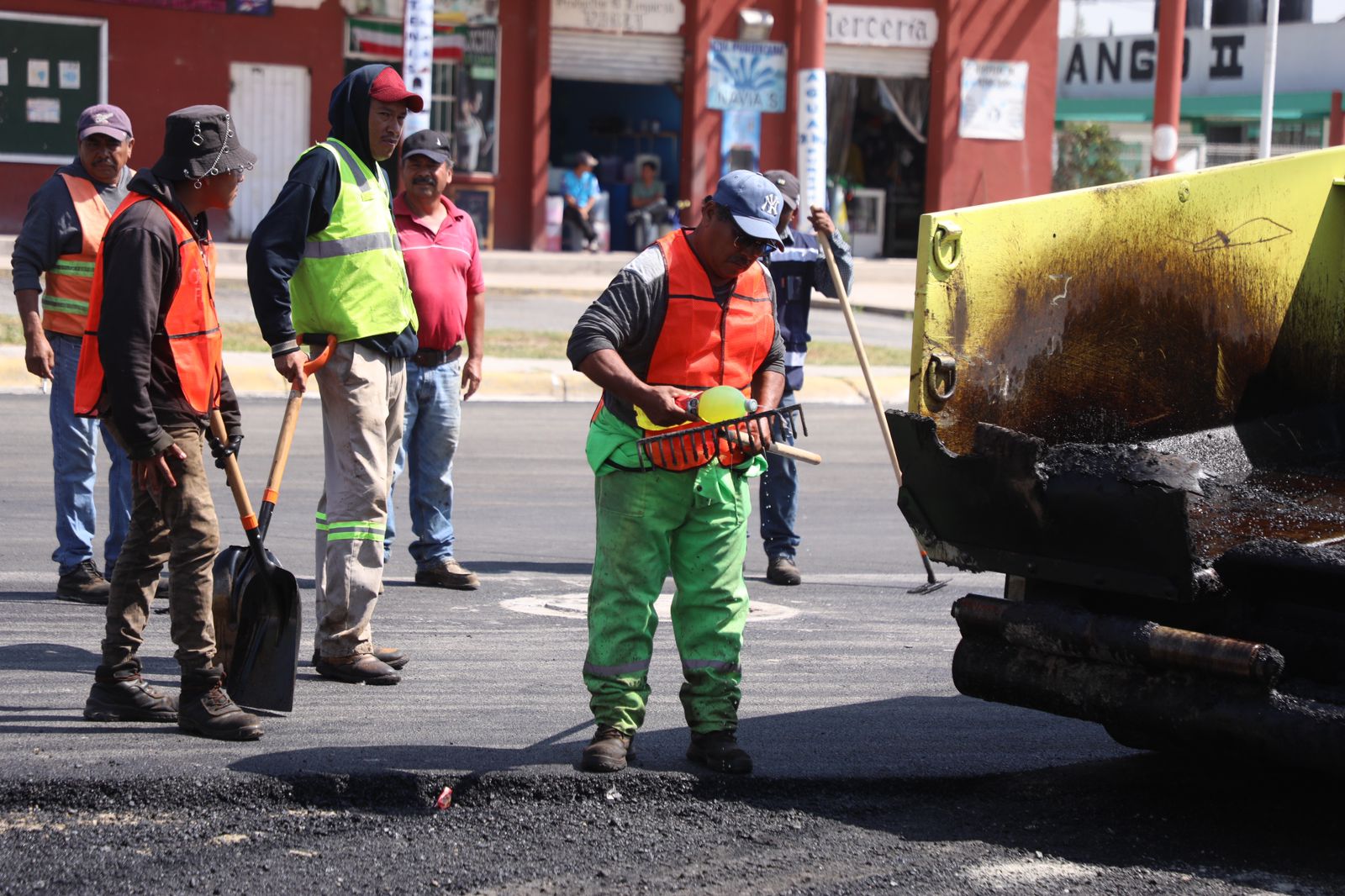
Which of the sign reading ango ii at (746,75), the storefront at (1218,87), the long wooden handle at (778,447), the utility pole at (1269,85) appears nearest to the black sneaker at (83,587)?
the long wooden handle at (778,447)

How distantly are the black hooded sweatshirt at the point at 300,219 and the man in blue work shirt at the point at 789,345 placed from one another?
104 inches

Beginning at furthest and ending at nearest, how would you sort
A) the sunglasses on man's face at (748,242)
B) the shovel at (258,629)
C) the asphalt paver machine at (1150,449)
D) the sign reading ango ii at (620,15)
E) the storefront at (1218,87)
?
the storefront at (1218,87), the sign reading ango ii at (620,15), the shovel at (258,629), the sunglasses on man's face at (748,242), the asphalt paver machine at (1150,449)

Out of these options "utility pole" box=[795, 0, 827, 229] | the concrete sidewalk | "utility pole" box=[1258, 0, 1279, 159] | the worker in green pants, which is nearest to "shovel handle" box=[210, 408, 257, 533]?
the worker in green pants

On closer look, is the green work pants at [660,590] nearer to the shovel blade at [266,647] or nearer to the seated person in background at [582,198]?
the shovel blade at [266,647]

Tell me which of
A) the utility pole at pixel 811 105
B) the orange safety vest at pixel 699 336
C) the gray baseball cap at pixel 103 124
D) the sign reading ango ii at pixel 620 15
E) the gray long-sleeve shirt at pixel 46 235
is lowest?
the orange safety vest at pixel 699 336

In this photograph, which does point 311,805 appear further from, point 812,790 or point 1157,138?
point 1157,138

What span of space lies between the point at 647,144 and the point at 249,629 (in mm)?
22054

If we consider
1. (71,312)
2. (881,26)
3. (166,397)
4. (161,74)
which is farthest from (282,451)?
(881,26)

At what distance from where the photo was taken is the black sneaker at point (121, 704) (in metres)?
5.21

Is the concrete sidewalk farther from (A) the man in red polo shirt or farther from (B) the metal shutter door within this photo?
(A) the man in red polo shirt

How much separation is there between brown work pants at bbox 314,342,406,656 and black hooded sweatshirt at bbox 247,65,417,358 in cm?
13

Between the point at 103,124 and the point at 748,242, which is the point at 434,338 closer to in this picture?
the point at 103,124

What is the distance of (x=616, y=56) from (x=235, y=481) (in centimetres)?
2005

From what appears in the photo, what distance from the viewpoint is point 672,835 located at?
444 cm
